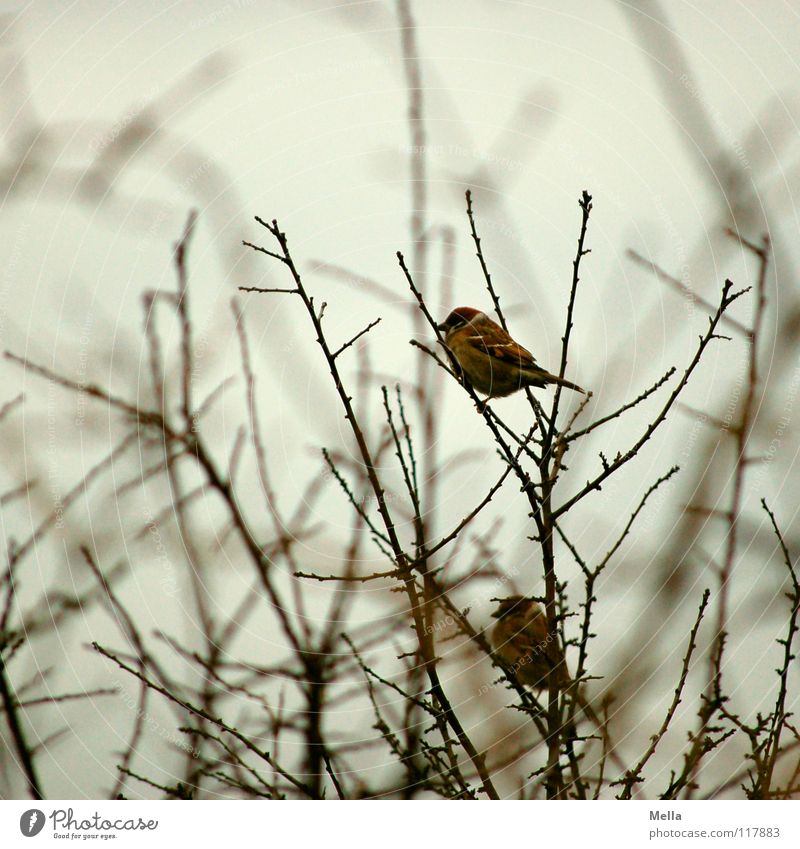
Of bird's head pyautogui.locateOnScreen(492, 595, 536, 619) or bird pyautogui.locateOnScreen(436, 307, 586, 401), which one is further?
bird pyautogui.locateOnScreen(436, 307, 586, 401)

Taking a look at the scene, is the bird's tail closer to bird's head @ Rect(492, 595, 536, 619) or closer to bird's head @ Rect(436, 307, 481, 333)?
bird's head @ Rect(436, 307, 481, 333)

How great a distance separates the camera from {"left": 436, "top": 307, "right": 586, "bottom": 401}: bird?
2.48 metres

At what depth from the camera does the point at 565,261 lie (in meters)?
2.31

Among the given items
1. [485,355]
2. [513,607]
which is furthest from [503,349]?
[513,607]

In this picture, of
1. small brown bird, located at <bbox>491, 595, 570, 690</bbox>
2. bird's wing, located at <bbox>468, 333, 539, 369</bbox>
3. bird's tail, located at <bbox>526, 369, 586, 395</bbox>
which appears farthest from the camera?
bird's wing, located at <bbox>468, 333, 539, 369</bbox>

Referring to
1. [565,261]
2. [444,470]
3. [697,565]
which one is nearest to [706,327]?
[565,261]

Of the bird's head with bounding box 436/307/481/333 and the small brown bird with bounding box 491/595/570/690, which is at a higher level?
the bird's head with bounding box 436/307/481/333

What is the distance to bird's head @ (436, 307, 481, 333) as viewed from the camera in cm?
265

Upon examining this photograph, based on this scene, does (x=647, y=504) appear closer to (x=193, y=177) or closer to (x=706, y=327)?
(x=706, y=327)

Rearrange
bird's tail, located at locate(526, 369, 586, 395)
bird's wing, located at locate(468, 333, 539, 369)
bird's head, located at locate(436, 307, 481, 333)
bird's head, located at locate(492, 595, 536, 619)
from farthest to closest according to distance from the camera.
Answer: bird's head, located at locate(436, 307, 481, 333)
bird's wing, located at locate(468, 333, 539, 369)
bird's tail, located at locate(526, 369, 586, 395)
bird's head, located at locate(492, 595, 536, 619)

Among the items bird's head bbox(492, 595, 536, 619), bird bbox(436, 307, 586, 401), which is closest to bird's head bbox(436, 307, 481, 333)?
bird bbox(436, 307, 586, 401)

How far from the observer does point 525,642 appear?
2141 mm

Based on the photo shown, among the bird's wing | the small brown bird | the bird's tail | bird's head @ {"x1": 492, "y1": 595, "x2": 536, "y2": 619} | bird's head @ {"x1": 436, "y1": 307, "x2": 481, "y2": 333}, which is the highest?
bird's head @ {"x1": 436, "y1": 307, "x2": 481, "y2": 333}

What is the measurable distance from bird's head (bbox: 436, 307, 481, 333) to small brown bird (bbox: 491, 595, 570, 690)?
34.1 inches
